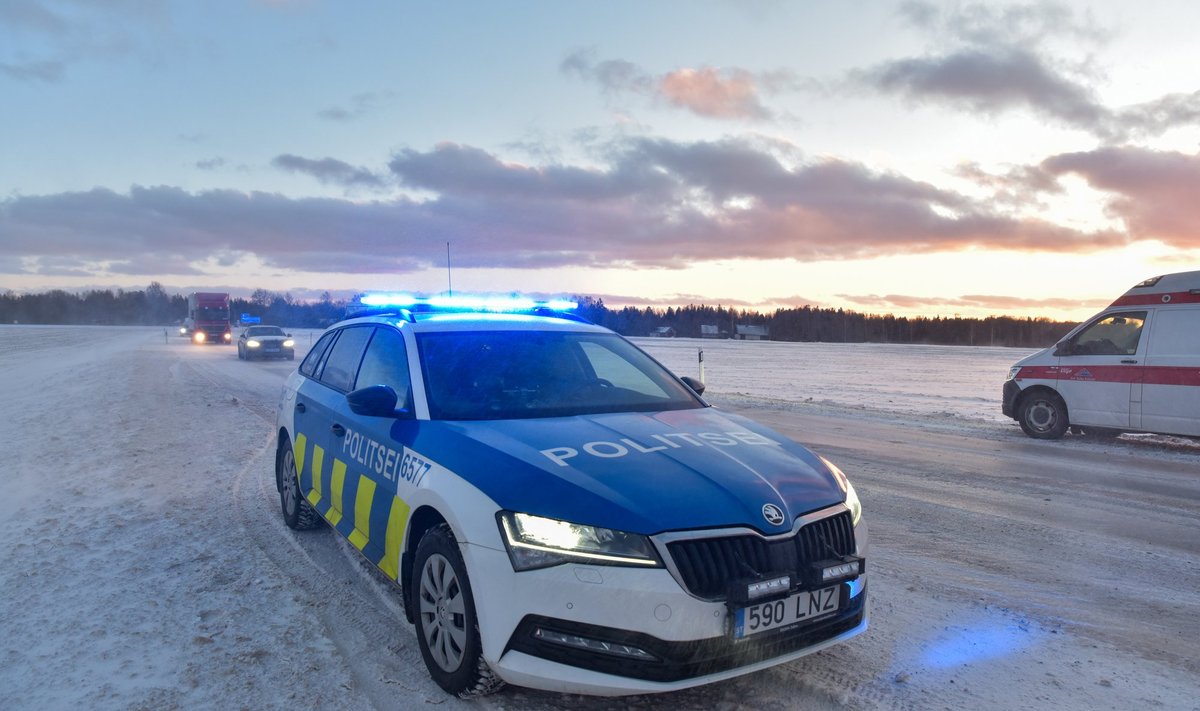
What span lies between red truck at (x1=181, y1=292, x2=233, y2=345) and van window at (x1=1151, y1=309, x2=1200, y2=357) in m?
45.9

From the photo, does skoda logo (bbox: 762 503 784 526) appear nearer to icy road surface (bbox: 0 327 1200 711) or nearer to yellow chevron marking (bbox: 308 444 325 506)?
icy road surface (bbox: 0 327 1200 711)

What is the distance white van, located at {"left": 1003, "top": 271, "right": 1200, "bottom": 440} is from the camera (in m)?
9.99

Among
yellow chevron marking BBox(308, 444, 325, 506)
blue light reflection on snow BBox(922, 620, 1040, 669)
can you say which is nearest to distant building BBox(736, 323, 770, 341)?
yellow chevron marking BBox(308, 444, 325, 506)

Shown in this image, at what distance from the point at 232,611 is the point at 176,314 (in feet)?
532

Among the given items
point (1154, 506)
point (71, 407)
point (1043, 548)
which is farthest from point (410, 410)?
point (71, 407)

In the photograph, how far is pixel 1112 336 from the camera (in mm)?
10844

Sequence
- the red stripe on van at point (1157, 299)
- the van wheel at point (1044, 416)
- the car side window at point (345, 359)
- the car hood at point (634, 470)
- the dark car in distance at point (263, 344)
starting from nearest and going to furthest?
1. the car hood at point (634, 470)
2. the car side window at point (345, 359)
3. the red stripe on van at point (1157, 299)
4. the van wheel at point (1044, 416)
5. the dark car in distance at point (263, 344)

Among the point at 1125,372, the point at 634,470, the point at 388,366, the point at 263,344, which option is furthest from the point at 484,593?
the point at 263,344

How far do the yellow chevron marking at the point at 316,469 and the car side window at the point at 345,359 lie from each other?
44cm

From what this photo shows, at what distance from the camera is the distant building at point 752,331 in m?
112

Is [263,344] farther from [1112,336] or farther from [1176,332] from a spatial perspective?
[1176,332]

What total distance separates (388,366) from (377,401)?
0.58 metres

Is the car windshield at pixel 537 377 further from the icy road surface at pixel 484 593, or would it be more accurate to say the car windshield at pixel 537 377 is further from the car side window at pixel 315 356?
the car side window at pixel 315 356

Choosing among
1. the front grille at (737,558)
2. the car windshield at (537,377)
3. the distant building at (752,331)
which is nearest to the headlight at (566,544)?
the front grille at (737,558)
